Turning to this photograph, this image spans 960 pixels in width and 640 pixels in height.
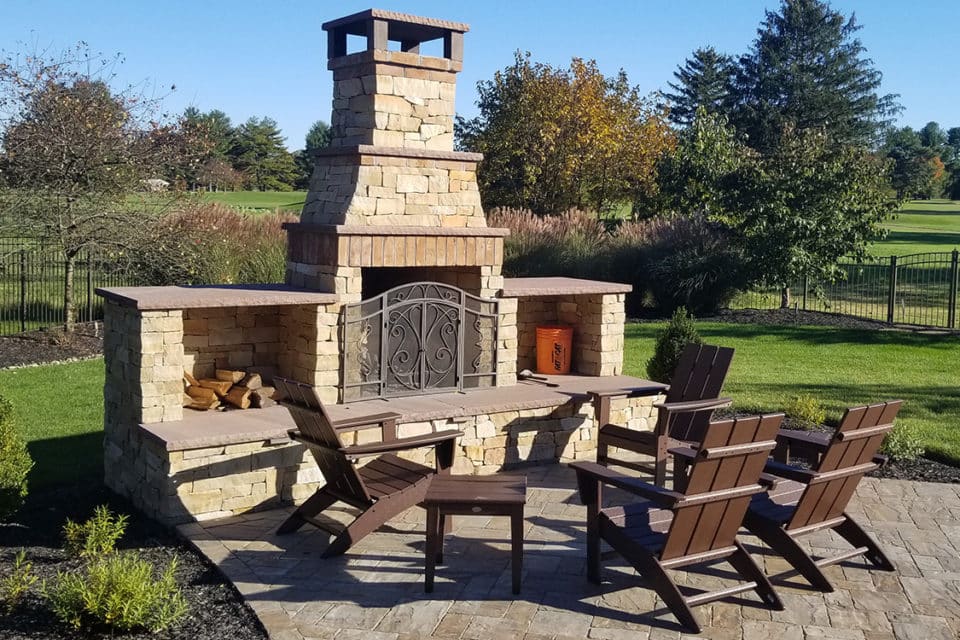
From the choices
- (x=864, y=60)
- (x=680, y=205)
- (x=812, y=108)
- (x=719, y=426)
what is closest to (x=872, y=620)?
(x=719, y=426)

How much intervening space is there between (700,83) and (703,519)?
156 feet

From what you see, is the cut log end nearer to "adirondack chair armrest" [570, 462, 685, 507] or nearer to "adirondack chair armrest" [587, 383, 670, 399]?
"adirondack chair armrest" [587, 383, 670, 399]

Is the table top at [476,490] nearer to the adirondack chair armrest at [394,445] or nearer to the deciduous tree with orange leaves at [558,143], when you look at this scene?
the adirondack chair armrest at [394,445]

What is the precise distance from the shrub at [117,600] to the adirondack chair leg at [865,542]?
3578 millimetres

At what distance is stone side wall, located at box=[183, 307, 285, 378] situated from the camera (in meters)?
7.52

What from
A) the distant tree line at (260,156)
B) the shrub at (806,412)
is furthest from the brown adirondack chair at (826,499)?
the distant tree line at (260,156)

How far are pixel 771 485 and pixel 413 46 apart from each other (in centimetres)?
463

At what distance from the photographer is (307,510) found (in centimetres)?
591

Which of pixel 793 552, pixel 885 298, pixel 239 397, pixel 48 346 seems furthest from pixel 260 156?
pixel 793 552

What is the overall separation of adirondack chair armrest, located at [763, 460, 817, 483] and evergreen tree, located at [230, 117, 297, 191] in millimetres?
46844

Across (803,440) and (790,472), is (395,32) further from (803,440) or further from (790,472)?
(790,472)

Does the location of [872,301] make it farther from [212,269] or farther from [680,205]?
[212,269]

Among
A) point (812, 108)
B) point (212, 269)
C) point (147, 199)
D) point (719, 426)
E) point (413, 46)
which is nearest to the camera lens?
point (719, 426)

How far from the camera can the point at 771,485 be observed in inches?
203
